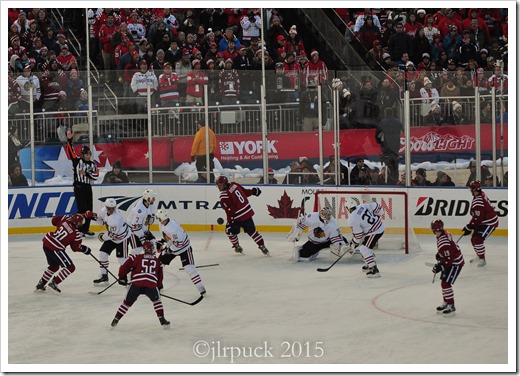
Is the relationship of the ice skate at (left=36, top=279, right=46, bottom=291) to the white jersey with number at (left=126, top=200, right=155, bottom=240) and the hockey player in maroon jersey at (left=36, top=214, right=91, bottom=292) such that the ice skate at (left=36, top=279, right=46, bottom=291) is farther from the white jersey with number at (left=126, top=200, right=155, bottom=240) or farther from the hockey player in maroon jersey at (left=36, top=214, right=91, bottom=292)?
the white jersey with number at (left=126, top=200, right=155, bottom=240)

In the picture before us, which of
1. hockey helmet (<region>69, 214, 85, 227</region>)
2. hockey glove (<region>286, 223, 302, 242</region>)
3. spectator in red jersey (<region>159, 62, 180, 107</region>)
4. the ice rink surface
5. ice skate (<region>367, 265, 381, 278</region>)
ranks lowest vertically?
the ice rink surface

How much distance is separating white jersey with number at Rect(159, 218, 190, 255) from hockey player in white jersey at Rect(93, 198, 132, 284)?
2.56 feet

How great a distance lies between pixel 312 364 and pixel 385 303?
2617 mm

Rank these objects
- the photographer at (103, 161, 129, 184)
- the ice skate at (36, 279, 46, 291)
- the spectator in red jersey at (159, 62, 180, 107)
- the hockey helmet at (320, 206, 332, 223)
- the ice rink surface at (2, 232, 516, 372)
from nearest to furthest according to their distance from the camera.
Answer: the ice rink surface at (2, 232, 516, 372), the ice skate at (36, 279, 46, 291), the hockey helmet at (320, 206, 332, 223), the spectator in red jersey at (159, 62, 180, 107), the photographer at (103, 161, 129, 184)

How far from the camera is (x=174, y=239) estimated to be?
1415cm

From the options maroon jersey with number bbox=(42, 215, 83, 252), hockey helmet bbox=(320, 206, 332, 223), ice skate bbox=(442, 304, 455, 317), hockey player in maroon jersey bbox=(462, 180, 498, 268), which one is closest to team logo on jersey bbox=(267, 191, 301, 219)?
hockey helmet bbox=(320, 206, 332, 223)

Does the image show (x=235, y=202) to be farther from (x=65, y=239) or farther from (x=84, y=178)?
(x=65, y=239)

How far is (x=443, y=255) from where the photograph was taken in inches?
509

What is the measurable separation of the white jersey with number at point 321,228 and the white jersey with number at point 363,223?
50 cm

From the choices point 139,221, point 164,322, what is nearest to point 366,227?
point 139,221

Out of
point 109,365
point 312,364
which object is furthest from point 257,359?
point 109,365

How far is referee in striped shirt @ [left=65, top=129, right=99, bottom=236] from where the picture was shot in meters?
18.3

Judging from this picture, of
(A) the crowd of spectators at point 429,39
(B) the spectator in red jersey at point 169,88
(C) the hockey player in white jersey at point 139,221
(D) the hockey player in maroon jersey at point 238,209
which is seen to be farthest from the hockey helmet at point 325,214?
(B) the spectator in red jersey at point 169,88

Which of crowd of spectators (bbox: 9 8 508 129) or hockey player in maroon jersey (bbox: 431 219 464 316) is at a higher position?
crowd of spectators (bbox: 9 8 508 129)
